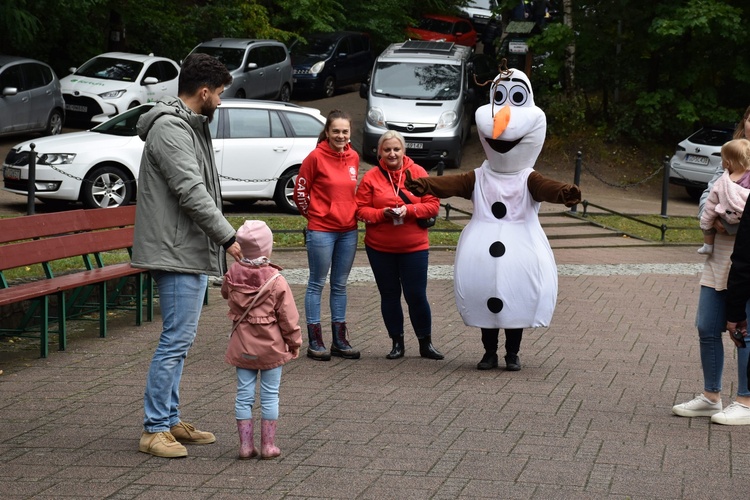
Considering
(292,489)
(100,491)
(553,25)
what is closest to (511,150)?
(292,489)

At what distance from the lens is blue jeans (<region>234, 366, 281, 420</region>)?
5777 mm

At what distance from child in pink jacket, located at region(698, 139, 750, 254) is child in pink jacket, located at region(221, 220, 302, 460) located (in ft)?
8.90

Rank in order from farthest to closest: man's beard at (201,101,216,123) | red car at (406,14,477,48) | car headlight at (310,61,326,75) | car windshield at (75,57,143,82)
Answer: red car at (406,14,477,48) < car headlight at (310,61,326,75) < car windshield at (75,57,143,82) < man's beard at (201,101,216,123)

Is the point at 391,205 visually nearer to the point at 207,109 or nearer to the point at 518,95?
the point at 518,95

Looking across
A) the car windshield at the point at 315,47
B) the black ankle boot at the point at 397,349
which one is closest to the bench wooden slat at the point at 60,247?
the black ankle boot at the point at 397,349

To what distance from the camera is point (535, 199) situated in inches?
317

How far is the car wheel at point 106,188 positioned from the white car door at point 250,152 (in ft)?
4.53

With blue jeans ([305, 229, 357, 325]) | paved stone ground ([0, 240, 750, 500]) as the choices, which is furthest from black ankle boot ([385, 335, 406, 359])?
→ blue jeans ([305, 229, 357, 325])

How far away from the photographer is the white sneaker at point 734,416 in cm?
683

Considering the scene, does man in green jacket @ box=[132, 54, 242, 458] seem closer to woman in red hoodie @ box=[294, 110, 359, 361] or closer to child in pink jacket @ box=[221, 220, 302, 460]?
child in pink jacket @ box=[221, 220, 302, 460]

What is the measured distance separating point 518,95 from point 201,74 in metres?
3.00

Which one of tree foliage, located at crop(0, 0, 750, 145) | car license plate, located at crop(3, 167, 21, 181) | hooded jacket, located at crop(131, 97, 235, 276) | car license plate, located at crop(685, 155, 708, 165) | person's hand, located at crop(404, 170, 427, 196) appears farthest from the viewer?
tree foliage, located at crop(0, 0, 750, 145)

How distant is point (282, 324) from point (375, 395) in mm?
1707

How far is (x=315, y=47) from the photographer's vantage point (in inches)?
1275
